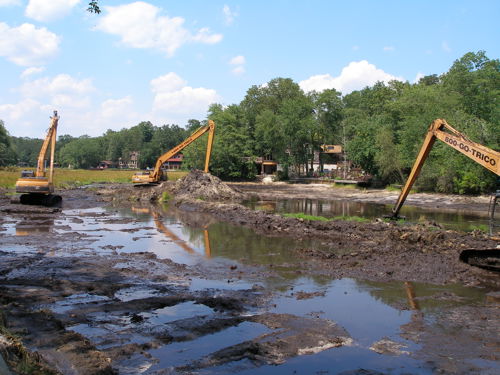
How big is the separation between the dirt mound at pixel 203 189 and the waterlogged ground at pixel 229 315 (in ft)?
69.6

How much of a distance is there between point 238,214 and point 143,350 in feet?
66.1

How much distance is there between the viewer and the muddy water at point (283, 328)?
22.9 feet

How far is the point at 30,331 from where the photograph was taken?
7.53 metres

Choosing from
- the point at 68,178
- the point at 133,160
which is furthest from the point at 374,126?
the point at 133,160

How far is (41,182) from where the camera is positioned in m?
28.0

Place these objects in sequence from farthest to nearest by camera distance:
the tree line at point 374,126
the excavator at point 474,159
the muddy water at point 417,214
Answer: the tree line at point 374,126 < the muddy water at point 417,214 < the excavator at point 474,159

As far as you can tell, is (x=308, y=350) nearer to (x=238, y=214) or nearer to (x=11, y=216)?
(x=238, y=214)

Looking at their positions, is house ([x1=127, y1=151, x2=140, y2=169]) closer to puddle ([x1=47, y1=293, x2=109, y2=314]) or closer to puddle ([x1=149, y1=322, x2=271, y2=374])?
puddle ([x1=47, y1=293, x2=109, y2=314])

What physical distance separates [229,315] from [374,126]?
Answer: 53555 millimetres

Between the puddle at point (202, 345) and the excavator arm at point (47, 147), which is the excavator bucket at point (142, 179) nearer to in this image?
the excavator arm at point (47, 147)

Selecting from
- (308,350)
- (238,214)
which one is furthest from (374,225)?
(308,350)

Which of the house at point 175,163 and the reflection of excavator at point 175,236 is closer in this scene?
the reflection of excavator at point 175,236

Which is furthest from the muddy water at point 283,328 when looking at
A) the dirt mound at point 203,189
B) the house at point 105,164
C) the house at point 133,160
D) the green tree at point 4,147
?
the house at point 105,164

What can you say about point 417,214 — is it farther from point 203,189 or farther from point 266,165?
point 266,165
